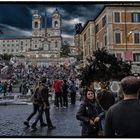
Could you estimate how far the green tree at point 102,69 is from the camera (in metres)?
6.45

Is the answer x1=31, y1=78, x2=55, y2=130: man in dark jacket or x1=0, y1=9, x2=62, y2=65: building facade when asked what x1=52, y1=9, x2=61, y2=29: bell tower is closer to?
x1=0, y1=9, x2=62, y2=65: building facade

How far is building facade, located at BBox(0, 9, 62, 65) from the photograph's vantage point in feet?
20.1

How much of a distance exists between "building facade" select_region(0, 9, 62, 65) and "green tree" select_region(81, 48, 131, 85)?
57 cm

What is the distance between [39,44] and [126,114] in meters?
4.25

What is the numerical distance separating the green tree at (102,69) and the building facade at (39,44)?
0.57 metres

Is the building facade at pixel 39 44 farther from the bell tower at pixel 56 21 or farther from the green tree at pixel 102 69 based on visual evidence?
the green tree at pixel 102 69

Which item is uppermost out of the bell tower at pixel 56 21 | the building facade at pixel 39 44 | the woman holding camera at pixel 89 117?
the bell tower at pixel 56 21

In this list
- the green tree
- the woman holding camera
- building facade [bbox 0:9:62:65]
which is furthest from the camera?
the green tree

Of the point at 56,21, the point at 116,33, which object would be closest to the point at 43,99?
the point at 56,21

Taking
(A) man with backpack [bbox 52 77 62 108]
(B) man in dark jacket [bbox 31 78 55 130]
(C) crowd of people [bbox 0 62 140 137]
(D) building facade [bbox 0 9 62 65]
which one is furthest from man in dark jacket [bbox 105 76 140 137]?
(B) man in dark jacket [bbox 31 78 55 130]

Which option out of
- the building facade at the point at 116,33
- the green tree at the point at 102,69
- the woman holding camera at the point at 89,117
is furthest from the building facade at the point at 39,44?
the woman holding camera at the point at 89,117

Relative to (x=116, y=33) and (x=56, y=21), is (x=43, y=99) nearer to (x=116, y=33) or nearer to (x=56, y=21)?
(x=56, y=21)

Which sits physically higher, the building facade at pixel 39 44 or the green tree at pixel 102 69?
the building facade at pixel 39 44

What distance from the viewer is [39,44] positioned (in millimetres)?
6777
